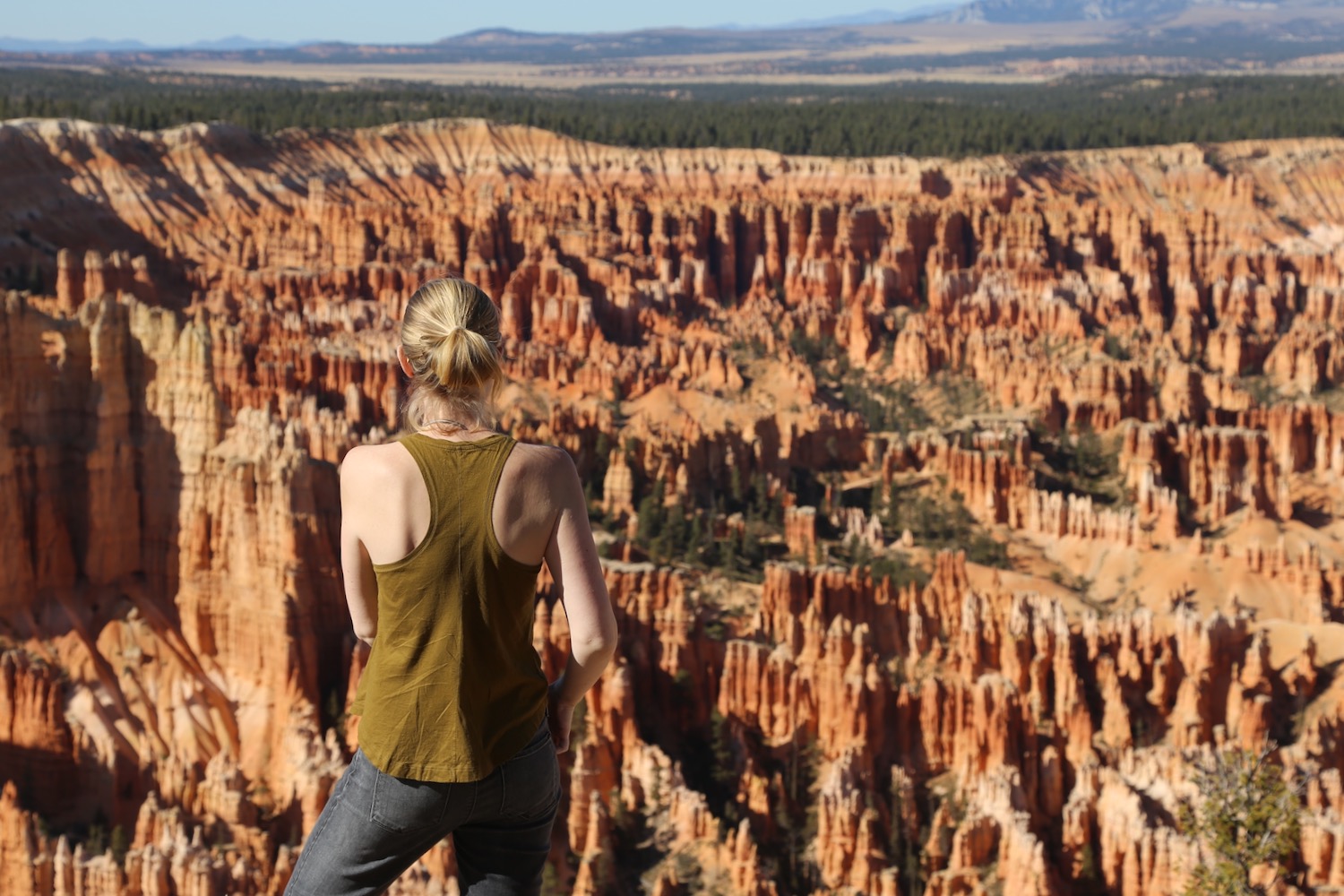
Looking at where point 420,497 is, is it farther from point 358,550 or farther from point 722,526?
point 722,526

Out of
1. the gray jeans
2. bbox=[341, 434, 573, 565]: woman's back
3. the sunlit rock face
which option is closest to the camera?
bbox=[341, 434, 573, 565]: woman's back

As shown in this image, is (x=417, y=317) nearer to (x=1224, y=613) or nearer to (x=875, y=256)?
(x=1224, y=613)

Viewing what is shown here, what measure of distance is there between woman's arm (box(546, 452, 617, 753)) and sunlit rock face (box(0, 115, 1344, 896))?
50.9 feet

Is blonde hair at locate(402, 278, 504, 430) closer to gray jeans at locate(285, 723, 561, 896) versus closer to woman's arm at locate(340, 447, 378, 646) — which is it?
woman's arm at locate(340, 447, 378, 646)

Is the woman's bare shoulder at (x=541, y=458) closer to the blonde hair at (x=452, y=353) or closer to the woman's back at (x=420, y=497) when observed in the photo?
the woman's back at (x=420, y=497)

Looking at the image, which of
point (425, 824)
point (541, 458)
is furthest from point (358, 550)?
point (425, 824)

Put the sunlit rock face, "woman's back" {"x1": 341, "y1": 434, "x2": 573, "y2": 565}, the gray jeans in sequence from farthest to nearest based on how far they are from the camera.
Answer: the sunlit rock face → the gray jeans → "woman's back" {"x1": 341, "y1": 434, "x2": 573, "y2": 565}

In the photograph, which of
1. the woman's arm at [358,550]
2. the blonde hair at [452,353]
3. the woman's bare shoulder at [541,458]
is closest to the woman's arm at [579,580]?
the woman's bare shoulder at [541,458]

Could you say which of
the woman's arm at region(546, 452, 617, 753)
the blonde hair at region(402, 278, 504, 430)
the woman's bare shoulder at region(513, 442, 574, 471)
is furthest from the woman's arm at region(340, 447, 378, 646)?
the woman's arm at region(546, 452, 617, 753)

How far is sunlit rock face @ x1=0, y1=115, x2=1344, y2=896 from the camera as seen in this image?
25.5 meters

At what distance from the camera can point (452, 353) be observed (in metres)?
5.97

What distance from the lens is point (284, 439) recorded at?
2855cm

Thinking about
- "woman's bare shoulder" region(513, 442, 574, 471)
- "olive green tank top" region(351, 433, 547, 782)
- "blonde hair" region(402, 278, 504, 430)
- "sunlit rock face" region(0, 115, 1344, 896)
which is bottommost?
"sunlit rock face" region(0, 115, 1344, 896)

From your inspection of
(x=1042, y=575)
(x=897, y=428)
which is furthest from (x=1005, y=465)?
(x=897, y=428)
